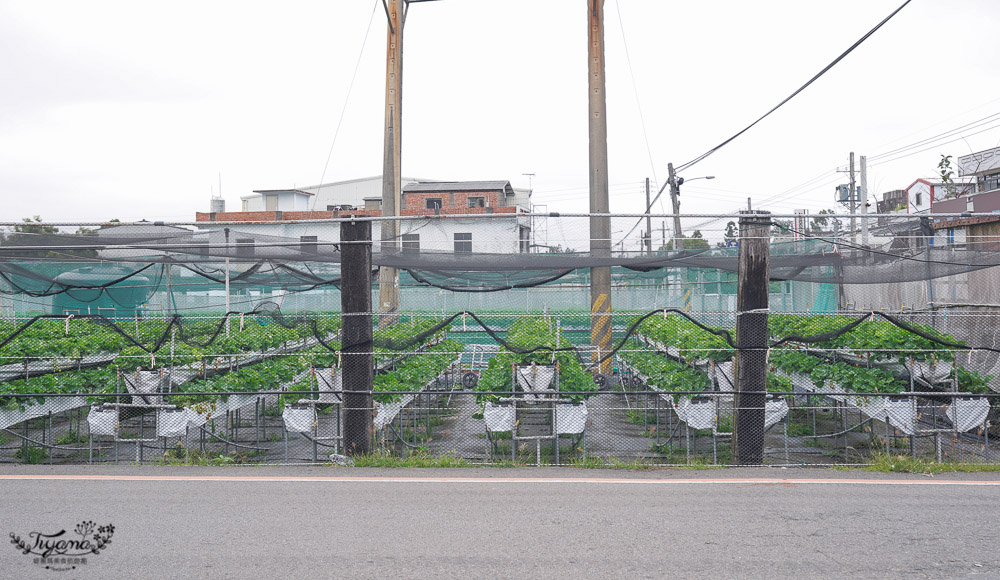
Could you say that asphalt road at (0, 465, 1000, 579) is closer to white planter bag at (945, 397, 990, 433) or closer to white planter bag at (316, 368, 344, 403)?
white planter bag at (945, 397, 990, 433)

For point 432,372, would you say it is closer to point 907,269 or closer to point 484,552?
point 484,552

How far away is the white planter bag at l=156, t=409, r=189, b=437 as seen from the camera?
874 cm

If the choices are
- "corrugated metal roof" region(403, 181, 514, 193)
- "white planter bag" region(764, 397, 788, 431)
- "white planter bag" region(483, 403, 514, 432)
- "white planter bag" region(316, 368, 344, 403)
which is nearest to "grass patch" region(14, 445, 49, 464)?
"white planter bag" region(316, 368, 344, 403)

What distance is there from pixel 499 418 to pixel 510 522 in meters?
2.81

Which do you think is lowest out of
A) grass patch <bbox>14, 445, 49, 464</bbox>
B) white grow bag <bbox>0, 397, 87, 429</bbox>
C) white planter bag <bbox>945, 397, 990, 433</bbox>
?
grass patch <bbox>14, 445, 49, 464</bbox>

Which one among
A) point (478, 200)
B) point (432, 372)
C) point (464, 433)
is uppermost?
point (478, 200)

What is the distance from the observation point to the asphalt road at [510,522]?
4887 mm

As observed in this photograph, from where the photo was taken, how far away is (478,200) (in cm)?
4591

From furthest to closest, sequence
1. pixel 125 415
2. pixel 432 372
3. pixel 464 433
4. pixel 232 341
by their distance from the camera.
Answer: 1. pixel 232 341
2. pixel 432 372
3. pixel 464 433
4. pixel 125 415

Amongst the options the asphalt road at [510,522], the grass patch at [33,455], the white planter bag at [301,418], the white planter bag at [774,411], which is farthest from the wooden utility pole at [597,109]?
the grass patch at [33,455]

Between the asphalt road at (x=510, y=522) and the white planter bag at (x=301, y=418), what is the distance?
83 centimetres

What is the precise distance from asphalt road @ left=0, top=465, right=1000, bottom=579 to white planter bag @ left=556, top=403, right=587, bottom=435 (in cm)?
83

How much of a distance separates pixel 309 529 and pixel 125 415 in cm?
603

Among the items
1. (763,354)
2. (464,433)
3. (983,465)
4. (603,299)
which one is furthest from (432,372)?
(983,465)
